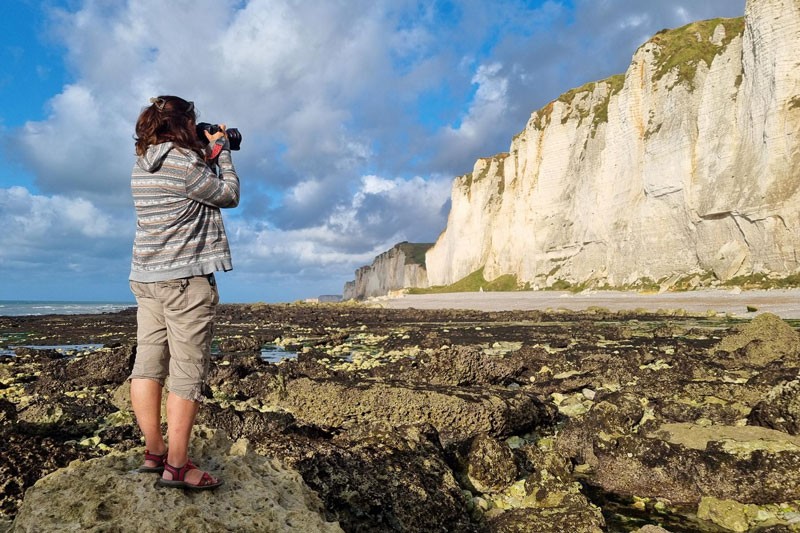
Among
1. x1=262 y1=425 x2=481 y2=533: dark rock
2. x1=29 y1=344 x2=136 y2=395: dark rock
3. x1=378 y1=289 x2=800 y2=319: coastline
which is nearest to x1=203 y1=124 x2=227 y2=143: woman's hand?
x1=262 y1=425 x2=481 y2=533: dark rock

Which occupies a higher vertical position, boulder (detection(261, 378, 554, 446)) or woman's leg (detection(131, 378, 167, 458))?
woman's leg (detection(131, 378, 167, 458))

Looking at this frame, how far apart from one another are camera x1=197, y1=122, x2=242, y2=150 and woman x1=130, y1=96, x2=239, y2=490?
0.36 ft

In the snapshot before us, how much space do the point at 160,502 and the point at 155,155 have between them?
6.89 ft

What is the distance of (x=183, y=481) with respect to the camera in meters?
3.15

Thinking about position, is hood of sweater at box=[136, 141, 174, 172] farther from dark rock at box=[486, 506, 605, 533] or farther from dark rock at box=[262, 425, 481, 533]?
dark rock at box=[486, 506, 605, 533]

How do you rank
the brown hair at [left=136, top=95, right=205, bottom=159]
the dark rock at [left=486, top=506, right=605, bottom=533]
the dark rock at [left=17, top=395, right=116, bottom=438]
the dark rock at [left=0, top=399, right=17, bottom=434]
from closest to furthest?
1. the brown hair at [left=136, top=95, right=205, bottom=159]
2. the dark rock at [left=486, top=506, right=605, bottom=533]
3. the dark rock at [left=0, top=399, right=17, bottom=434]
4. the dark rock at [left=17, top=395, right=116, bottom=438]

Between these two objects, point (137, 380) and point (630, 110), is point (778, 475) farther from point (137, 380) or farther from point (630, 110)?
point (630, 110)

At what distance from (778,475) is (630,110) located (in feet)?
165

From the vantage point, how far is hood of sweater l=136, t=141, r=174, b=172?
11.7 feet

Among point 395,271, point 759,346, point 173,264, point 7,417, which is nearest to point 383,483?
point 173,264

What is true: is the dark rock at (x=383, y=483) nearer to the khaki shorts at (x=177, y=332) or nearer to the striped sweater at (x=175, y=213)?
the khaki shorts at (x=177, y=332)

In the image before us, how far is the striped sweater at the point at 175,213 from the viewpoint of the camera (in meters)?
3.51

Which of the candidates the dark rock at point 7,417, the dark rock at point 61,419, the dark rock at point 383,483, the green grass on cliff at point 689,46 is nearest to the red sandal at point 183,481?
the dark rock at point 383,483

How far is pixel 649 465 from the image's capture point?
17.6 ft
